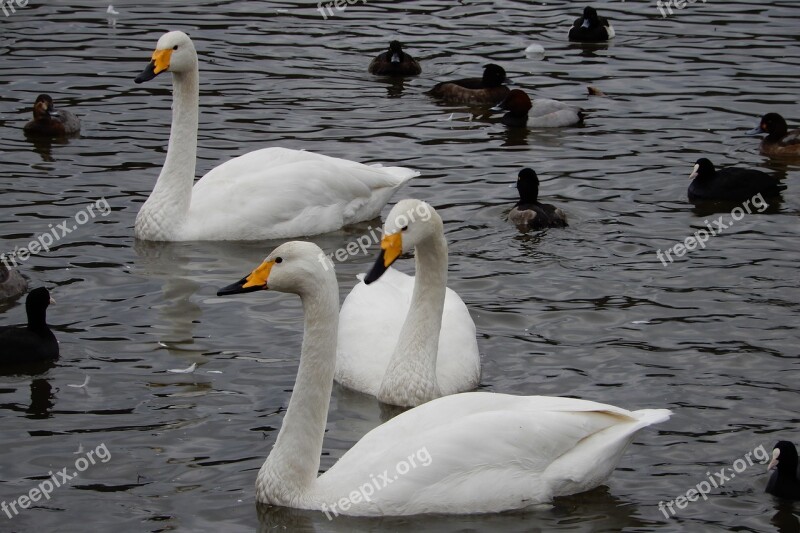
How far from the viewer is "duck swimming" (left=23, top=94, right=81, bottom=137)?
51.2 ft

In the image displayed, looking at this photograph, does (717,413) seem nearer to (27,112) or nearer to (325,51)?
(27,112)

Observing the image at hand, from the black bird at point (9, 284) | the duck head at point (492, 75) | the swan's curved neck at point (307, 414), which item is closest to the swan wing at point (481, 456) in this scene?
the swan's curved neck at point (307, 414)

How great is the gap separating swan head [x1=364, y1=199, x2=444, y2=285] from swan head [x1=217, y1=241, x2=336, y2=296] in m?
1.10

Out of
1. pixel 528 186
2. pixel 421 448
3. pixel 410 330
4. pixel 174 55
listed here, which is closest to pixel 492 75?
pixel 528 186

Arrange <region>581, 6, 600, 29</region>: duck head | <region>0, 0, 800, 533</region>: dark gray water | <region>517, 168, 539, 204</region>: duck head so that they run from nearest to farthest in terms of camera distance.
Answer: <region>0, 0, 800, 533</region>: dark gray water, <region>517, 168, 539, 204</region>: duck head, <region>581, 6, 600, 29</region>: duck head

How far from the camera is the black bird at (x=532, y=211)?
13.0 m

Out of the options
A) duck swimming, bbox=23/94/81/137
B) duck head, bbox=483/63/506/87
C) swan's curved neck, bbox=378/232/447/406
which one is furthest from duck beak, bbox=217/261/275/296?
duck head, bbox=483/63/506/87

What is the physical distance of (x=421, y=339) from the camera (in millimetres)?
9242

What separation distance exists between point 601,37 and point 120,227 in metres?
9.74

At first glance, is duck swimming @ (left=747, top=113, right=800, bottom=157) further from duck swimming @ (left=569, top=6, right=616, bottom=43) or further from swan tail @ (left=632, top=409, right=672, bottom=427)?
swan tail @ (left=632, top=409, right=672, bottom=427)

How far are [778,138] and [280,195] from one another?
5960 mm

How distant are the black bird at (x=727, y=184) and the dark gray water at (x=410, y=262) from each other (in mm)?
245

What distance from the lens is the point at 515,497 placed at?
25.6 feet

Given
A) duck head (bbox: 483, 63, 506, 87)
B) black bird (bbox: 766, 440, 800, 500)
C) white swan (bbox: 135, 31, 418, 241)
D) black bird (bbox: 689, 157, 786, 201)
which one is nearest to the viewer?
black bird (bbox: 766, 440, 800, 500)
